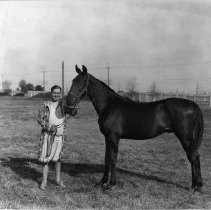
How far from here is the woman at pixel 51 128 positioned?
22.1 ft

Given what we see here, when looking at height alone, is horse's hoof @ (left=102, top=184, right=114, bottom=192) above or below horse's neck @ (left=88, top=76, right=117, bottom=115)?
below

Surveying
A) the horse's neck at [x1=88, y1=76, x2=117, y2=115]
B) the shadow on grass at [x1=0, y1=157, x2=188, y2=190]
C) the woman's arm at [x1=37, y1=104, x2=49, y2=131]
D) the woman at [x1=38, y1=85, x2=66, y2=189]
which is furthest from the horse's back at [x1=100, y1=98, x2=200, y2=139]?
the shadow on grass at [x1=0, y1=157, x2=188, y2=190]

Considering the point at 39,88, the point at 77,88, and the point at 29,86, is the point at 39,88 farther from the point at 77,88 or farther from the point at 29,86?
the point at 77,88

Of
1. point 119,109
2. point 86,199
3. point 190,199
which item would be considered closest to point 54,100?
point 119,109

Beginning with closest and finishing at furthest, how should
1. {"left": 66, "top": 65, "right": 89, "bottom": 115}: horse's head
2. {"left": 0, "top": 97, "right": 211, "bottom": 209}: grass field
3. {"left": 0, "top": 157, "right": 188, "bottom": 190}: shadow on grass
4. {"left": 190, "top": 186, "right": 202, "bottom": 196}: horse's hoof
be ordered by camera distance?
{"left": 0, "top": 97, "right": 211, "bottom": 209}: grass field → {"left": 190, "top": 186, "right": 202, "bottom": 196}: horse's hoof → {"left": 66, "top": 65, "right": 89, "bottom": 115}: horse's head → {"left": 0, "top": 157, "right": 188, "bottom": 190}: shadow on grass

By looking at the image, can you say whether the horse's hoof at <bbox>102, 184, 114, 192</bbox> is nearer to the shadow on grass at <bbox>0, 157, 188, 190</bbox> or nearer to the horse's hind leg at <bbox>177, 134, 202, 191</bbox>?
the shadow on grass at <bbox>0, 157, 188, 190</bbox>

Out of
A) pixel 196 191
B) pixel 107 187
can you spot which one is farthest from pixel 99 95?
pixel 196 191

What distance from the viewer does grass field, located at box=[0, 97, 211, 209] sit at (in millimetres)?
5914

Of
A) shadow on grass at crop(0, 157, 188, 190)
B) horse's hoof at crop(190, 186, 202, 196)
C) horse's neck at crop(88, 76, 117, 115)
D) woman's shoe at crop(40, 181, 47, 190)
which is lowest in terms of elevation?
shadow on grass at crop(0, 157, 188, 190)

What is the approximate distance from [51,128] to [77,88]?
96cm

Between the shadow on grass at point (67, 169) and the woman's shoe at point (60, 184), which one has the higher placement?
the woman's shoe at point (60, 184)

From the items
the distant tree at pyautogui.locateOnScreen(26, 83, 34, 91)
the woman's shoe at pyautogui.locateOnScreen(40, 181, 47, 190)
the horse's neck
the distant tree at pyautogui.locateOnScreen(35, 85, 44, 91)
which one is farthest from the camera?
the distant tree at pyautogui.locateOnScreen(35, 85, 44, 91)

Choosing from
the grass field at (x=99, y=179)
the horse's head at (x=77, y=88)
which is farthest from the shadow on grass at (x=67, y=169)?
the horse's head at (x=77, y=88)

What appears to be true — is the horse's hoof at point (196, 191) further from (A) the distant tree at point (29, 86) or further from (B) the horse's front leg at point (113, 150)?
(A) the distant tree at point (29, 86)
